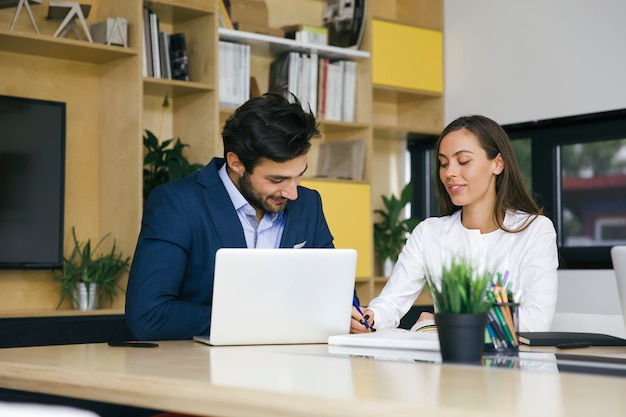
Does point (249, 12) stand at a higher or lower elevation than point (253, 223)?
higher

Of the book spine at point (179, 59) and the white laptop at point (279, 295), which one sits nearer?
the white laptop at point (279, 295)

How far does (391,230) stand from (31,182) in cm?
204

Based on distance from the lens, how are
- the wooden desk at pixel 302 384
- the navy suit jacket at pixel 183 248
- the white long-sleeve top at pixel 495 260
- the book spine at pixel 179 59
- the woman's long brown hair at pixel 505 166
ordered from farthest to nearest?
the book spine at pixel 179 59 → the woman's long brown hair at pixel 505 166 → the white long-sleeve top at pixel 495 260 → the navy suit jacket at pixel 183 248 → the wooden desk at pixel 302 384

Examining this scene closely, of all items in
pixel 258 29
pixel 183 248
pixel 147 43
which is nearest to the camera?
pixel 183 248

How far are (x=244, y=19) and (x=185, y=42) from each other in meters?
0.38

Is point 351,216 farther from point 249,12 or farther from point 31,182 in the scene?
point 31,182

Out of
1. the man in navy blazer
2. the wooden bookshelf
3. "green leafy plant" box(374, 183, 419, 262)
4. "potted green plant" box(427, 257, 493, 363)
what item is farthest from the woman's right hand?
"green leafy plant" box(374, 183, 419, 262)

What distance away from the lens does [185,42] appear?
14.7 feet

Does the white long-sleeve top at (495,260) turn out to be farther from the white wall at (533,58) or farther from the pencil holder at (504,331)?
the white wall at (533,58)

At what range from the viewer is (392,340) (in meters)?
1.93

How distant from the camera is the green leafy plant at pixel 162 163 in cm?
425

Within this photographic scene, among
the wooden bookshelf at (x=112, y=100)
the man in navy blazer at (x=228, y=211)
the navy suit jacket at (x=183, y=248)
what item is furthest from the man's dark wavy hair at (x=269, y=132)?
the wooden bookshelf at (x=112, y=100)

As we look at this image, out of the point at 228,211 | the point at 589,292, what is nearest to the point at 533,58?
the point at 589,292

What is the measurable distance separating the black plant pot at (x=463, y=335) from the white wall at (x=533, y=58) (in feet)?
10.6
